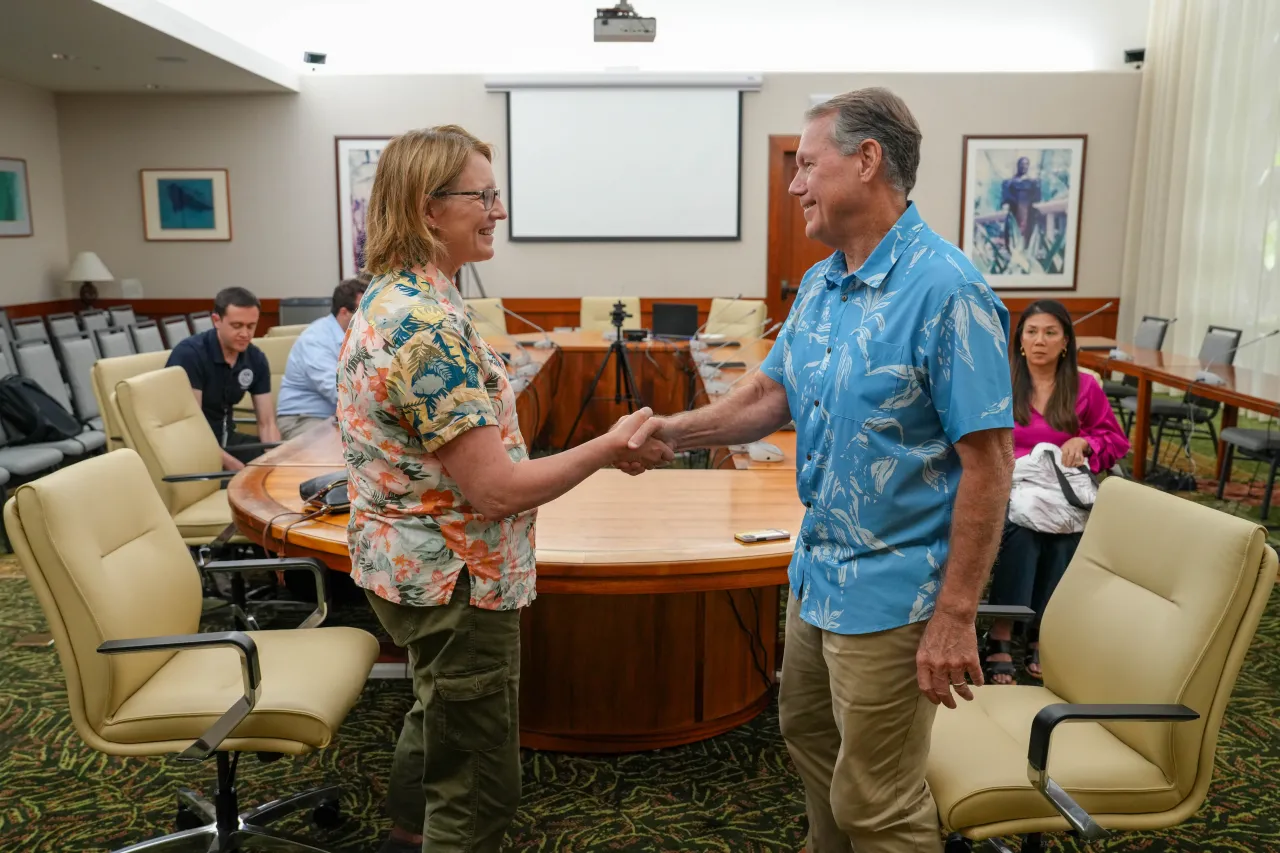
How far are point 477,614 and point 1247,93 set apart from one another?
849 cm

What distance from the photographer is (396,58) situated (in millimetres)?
9172

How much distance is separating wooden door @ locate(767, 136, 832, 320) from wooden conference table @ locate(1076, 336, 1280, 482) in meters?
3.21

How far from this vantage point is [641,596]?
257 cm

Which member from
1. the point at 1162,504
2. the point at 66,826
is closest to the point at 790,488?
the point at 1162,504

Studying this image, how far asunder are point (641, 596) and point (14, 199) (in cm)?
866

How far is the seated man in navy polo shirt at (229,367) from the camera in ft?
13.3

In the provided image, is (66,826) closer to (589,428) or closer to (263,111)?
(589,428)

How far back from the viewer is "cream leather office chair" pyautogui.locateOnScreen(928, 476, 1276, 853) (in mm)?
1588

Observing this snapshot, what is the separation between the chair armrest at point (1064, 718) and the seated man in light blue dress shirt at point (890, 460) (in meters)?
0.17

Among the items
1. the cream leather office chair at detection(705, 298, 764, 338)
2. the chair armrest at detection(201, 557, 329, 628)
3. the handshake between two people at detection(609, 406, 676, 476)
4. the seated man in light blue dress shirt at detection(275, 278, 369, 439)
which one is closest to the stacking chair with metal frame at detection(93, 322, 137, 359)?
the seated man in light blue dress shirt at detection(275, 278, 369, 439)

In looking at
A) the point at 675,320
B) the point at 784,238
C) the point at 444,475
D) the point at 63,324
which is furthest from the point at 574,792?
the point at 784,238

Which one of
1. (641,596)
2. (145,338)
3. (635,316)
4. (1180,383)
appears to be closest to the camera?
(641,596)

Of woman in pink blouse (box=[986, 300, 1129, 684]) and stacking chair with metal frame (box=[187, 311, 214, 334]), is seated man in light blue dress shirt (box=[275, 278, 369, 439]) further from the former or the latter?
stacking chair with metal frame (box=[187, 311, 214, 334])

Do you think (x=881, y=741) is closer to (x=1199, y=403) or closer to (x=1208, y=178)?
(x=1199, y=403)
